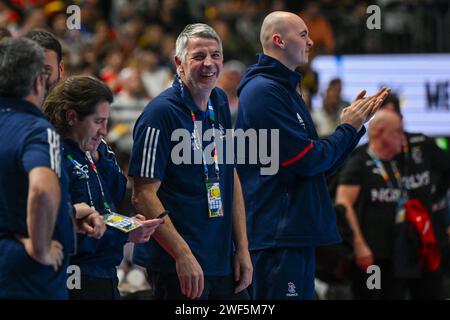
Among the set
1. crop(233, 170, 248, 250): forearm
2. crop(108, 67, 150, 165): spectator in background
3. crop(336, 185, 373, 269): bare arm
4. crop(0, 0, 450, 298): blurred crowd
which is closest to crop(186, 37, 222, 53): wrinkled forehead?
crop(233, 170, 248, 250): forearm

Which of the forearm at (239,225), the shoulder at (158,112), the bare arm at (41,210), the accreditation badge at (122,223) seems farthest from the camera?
the forearm at (239,225)

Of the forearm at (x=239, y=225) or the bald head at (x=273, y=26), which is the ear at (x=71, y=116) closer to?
the forearm at (x=239, y=225)

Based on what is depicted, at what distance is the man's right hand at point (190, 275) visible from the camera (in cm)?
517

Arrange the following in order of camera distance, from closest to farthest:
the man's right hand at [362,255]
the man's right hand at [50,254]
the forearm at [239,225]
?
1. the man's right hand at [50,254]
2. the forearm at [239,225]
3. the man's right hand at [362,255]

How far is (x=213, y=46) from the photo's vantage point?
5.47 metres

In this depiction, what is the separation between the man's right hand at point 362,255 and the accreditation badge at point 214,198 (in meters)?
2.87

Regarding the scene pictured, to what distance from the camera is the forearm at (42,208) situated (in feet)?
13.3

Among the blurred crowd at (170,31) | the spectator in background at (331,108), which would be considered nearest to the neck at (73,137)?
the blurred crowd at (170,31)

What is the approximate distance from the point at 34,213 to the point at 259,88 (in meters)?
2.07

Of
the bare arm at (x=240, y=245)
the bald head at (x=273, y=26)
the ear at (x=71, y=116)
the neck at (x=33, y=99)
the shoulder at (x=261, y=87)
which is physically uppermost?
the bald head at (x=273, y=26)

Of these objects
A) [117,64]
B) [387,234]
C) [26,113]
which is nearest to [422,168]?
[387,234]

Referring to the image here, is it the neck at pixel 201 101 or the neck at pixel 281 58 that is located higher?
the neck at pixel 281 58

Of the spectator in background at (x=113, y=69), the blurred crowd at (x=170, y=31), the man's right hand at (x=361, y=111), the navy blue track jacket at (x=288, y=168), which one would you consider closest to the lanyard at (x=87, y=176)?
the navy blue track jacket at (x=288, y=168)

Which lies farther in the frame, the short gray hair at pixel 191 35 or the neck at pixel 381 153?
the neck at pixel 381 153
